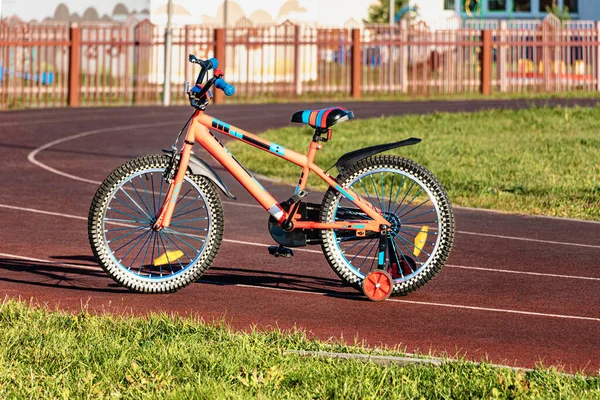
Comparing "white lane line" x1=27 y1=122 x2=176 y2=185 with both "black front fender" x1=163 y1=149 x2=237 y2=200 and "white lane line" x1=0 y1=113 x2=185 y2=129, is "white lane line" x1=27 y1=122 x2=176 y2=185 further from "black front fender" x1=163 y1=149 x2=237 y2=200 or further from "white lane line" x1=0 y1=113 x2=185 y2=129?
"black front fender" x1=163 y1=149 x2=237 y2=200

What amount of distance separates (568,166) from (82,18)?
1051 inches

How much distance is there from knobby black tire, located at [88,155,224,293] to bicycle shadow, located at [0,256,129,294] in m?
0.17

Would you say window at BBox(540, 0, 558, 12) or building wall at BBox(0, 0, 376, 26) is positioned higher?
window at BBox(540, 0, 558, 12)

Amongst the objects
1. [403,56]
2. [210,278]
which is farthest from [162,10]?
[210,278]

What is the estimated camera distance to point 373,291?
8109mm

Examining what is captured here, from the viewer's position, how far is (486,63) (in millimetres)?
37156

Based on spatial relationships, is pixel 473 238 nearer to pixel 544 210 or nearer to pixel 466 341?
pixel 544 210

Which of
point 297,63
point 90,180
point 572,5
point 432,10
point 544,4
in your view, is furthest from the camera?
point 544,4

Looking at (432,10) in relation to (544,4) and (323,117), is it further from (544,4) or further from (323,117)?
(323,117)

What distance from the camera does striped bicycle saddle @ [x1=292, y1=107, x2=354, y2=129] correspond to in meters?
8.03

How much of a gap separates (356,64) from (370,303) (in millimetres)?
28202

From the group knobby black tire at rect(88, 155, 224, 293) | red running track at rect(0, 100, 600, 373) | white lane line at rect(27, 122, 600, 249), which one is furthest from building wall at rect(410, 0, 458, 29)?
knobby black tire at rect(88, 155, 224, 293)

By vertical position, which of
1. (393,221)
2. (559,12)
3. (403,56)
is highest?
(559,12)

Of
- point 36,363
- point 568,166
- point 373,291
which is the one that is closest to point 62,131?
point 568,166
